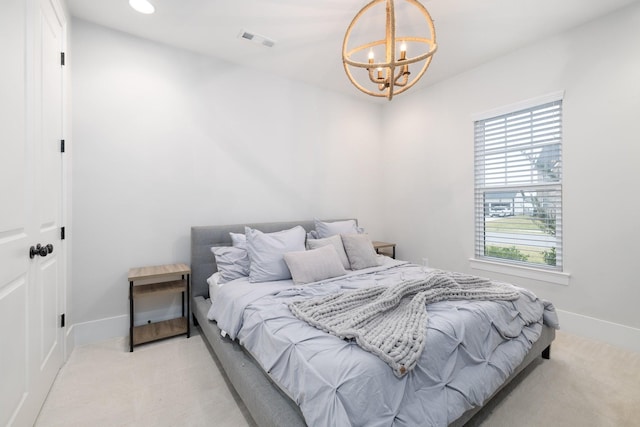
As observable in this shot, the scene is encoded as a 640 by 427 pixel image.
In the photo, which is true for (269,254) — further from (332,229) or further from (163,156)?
(163,156)

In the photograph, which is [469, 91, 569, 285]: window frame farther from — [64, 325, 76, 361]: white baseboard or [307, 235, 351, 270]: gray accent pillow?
[64, 325, 76, 361]: white baseboard

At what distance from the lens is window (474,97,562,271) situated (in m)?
2.88

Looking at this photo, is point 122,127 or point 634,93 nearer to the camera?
point 634,93

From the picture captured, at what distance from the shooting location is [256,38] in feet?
9.12

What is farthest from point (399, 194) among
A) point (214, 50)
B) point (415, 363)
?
point (415, 363)

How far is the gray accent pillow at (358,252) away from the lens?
A: 293 cm

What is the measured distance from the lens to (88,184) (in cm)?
252

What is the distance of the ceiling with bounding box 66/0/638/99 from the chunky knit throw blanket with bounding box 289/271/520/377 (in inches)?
87.7

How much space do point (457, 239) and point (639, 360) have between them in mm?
1794

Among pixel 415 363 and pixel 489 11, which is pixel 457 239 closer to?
pixel 489 11

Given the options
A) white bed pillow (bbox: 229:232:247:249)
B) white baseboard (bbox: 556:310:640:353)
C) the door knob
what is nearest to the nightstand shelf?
white bed pillow (bbox: 229:232:247:249)

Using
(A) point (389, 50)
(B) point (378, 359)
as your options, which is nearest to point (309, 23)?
(A) point (389, 50)

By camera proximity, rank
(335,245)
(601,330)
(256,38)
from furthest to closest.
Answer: (335,245), (256,38), (601,330)

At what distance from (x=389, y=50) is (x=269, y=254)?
71.6 inches
